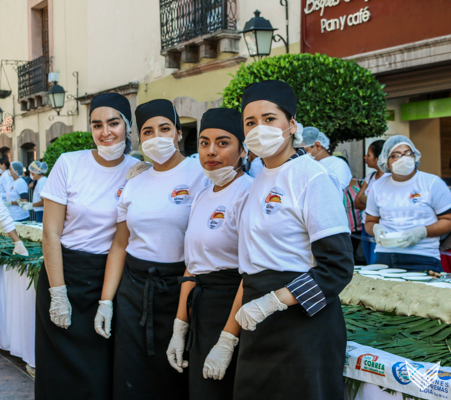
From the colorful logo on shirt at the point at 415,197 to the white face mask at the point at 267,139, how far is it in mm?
2356

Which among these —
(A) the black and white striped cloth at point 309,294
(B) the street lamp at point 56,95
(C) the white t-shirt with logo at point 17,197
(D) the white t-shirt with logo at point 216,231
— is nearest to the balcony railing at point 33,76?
(B) the street lamp at point 56,95

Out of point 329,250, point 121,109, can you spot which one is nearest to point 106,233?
point 121,109

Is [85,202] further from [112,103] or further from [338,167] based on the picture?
[338,167]

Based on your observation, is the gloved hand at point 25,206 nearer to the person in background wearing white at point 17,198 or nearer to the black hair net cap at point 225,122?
the person in background wearing white at point 17,198

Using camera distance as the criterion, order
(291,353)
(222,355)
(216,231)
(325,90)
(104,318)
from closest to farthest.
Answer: (291,353), (222,355), (216,231), (104,318), (325,90)

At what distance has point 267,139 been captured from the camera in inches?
79.7

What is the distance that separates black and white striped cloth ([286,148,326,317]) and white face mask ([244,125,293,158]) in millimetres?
503

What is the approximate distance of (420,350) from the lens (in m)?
2.14

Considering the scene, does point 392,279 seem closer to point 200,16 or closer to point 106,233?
point 106,233

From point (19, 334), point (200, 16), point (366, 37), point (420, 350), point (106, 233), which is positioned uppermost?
point (200, 16)

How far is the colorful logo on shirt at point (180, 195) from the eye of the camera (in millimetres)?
2646

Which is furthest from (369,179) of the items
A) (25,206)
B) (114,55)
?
(114,55)

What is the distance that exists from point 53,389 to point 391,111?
652cm

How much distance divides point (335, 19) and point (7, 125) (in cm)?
1551
